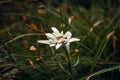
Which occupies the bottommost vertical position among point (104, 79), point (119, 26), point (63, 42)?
point (104, 79)

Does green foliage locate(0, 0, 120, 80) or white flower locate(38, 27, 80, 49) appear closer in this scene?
white flower locate(38, 27, 80, 49)

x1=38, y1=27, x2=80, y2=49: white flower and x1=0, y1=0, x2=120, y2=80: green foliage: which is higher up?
x1=38, y1=27, x2=80, y2=49: white flower

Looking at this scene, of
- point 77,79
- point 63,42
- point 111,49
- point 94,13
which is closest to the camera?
point 63,42

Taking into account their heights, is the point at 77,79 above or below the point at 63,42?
below

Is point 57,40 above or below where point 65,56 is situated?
above

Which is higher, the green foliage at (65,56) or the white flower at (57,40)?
the white flower at (57,40)

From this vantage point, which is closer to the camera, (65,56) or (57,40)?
(57,40)

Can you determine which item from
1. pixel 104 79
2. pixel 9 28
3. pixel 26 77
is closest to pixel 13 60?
pixel 26 77

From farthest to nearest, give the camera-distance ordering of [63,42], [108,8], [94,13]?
[94,13] < [108,8] < [63,42]

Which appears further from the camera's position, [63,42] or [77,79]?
[77,79]

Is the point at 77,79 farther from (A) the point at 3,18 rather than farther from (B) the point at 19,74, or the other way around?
(A) the point at 3,18

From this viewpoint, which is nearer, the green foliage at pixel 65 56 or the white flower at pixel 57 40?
the white flower at pixel 57 40
